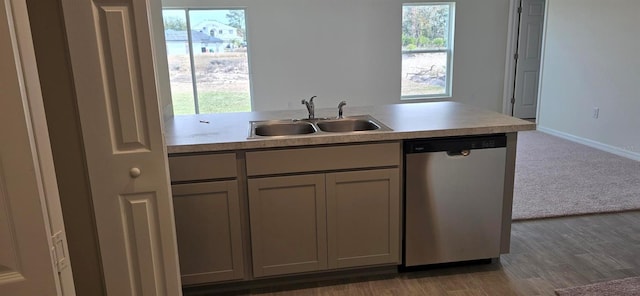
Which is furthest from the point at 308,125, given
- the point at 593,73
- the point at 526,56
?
the point at 526,56

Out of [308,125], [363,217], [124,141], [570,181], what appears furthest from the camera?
[570,181]

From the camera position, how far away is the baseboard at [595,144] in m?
4.93

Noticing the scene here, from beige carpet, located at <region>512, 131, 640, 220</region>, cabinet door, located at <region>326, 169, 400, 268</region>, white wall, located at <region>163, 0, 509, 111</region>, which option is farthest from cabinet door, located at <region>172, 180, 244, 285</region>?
white wall, located at <region>163, 0, 509, 111</region>

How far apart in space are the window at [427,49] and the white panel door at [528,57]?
1183 mm

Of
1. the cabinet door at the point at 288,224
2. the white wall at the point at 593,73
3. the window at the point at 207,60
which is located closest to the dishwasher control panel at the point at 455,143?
the cabinet door at the point at 288,224

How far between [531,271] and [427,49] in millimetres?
5081

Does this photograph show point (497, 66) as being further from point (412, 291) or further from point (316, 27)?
point (412, 291)

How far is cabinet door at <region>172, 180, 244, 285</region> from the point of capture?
2281 mm

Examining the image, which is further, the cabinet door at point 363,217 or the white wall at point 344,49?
the white wall at point 344,49

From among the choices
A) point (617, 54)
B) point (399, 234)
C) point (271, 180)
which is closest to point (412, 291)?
point (399, 234)

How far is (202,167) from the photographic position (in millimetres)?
2242

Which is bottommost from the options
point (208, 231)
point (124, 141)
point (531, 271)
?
point (531, 271)

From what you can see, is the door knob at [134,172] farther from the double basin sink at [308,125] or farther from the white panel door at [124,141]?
the double basin sink at [308,125]

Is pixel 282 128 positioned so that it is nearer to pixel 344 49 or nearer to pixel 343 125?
pixel 343 125
